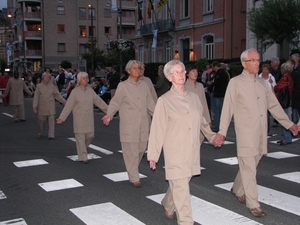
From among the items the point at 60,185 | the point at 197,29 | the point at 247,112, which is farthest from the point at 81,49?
the point at 247,112

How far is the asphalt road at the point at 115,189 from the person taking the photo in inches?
231

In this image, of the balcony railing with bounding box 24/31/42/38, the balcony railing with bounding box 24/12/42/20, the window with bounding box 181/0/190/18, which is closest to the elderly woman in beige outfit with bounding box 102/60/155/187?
the window with bounding box 181/0/190/18

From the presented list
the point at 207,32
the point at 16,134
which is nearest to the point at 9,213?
the point at 16,134

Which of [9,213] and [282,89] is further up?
[282,89]

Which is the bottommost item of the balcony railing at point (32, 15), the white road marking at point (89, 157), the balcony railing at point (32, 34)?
the white road marking at point (89, 157)

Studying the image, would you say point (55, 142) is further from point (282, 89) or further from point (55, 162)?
point (282, 89)

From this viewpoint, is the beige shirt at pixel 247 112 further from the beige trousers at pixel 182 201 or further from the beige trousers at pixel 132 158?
the beige trousers at pixel 132 158

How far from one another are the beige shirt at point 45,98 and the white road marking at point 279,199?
7042mm

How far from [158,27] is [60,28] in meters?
34.0

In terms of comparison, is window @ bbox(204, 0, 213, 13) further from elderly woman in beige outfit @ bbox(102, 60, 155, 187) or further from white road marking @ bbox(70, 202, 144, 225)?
white road marking @ bbox(70, 202, 144, 225)

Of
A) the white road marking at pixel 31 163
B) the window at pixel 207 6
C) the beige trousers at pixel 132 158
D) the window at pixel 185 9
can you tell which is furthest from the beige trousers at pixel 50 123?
the window at pixel 185 9

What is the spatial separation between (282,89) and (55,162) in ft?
17.7

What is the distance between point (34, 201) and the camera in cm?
665

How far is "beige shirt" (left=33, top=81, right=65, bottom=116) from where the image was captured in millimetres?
13055
